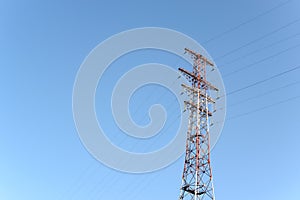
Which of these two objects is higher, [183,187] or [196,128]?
[196,128]

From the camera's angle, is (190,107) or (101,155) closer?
(101,155)

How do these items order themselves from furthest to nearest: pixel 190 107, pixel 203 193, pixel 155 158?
pixel 190 107 → pixel 155 158 → pixel 203 193

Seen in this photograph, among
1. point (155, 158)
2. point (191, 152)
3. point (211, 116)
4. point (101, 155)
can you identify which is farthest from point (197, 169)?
point (101, 155)

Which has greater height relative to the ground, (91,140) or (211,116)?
(211,116)

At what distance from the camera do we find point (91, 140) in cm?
2184

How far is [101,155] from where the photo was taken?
21375 millimetres

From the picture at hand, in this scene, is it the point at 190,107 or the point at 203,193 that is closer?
the point at 203,193

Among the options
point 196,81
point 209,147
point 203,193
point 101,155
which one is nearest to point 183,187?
point 203,193

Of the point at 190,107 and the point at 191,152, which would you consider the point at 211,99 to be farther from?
the point at 191,152

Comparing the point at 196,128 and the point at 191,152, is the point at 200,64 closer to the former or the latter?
the point at 196,128

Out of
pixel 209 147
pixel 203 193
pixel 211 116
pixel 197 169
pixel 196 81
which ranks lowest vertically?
pixel 203 193

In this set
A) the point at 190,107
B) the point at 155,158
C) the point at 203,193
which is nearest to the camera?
the point at 203,193

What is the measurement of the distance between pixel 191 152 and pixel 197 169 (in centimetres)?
119

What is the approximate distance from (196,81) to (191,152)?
16.1 feet
